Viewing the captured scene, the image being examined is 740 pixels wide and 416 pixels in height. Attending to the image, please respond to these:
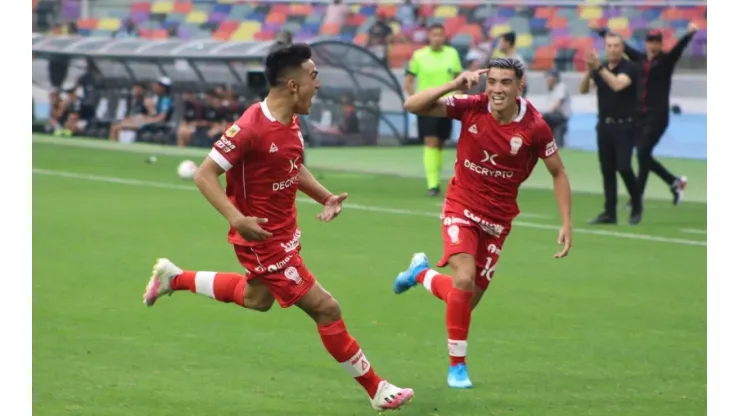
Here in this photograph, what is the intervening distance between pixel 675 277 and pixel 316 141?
52.1 ft

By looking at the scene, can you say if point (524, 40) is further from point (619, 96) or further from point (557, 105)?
point (619, 96)

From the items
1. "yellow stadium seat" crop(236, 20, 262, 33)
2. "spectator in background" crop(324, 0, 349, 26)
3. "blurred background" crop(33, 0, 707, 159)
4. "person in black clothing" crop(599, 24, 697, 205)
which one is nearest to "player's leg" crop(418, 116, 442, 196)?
"person in black clothing" crop(599, 24, 697, 205)

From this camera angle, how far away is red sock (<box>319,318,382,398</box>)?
Result: 7699 millimetres

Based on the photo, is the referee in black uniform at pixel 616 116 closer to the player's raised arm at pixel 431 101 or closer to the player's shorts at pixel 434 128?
the player's shorts at pixel 434 128

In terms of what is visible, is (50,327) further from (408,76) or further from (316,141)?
(316,141)

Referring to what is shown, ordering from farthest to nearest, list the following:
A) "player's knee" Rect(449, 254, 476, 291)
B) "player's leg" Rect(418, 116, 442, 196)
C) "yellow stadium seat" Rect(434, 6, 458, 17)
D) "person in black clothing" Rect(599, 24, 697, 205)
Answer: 1. "yellow stadium seat" Rect(434, 6, 458, 17)
2. "player's leg" Rect(418, 116, 442, 196)
3. "person in black clothing" Rect(599, 24, 697, 205)
4. "player's knee" Rect(449, 254, 476, 291)

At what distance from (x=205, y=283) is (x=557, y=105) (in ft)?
68.8

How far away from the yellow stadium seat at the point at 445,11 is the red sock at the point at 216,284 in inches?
1255

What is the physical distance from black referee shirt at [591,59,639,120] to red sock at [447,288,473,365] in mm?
8376

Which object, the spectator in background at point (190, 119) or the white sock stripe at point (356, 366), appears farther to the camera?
the spectator in background at point (190, 119)

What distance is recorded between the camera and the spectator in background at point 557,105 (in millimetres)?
28938

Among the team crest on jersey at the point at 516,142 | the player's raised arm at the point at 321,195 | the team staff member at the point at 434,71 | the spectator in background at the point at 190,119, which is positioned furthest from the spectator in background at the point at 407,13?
the player's raised arm at the point at 321,195

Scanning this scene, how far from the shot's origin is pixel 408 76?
19.8m

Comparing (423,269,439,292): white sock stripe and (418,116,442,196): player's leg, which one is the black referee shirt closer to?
(418,116,442,196): player's leg
